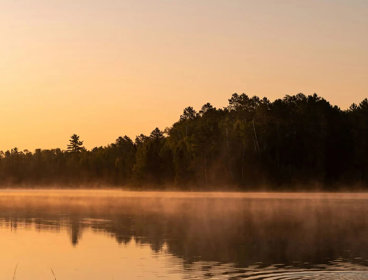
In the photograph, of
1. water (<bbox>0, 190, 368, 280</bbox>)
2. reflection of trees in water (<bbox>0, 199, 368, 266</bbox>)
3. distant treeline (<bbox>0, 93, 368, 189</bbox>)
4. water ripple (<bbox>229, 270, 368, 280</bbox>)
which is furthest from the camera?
distant treeline (<bbox>0, 93, 368, 189</bbox>)

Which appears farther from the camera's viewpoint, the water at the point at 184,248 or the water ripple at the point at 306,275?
the water at the point at 184,248

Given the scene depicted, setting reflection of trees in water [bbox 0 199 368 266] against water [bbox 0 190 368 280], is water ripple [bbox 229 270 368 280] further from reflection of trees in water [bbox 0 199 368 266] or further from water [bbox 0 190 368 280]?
reflection of trees in water [bbox 0 199 368 266]

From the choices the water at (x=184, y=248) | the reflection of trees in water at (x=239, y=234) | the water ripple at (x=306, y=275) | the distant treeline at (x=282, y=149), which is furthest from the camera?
the distant treeline at (x=282, y=149)

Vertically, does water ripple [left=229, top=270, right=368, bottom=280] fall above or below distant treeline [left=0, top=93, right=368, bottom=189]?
below

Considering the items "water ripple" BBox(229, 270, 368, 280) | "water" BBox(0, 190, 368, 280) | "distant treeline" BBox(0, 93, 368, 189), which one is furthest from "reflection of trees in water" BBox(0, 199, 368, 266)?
"distant treeline" BBox(0, 93, 368, 189)

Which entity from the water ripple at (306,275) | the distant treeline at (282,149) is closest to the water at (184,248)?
the water ripple at (306,275)

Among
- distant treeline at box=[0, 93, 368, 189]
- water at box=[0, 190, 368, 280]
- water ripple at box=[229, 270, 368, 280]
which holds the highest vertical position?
distant treeline at box=[0, 93, 368, 189]

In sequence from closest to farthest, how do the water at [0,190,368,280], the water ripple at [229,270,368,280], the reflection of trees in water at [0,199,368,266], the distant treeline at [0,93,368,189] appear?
the water ripple at [229,270,368,280] < the water at [0,190,368,280] < the reflection of trees in water at [0,199,368,266] < the distant treeline at [0,93,368,189]

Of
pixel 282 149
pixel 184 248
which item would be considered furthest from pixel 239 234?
pixel 282 149

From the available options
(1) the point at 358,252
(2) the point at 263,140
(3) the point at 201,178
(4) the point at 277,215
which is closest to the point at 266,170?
(2) the point at 263,140

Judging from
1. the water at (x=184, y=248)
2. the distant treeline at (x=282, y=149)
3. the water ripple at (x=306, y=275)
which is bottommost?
the water ripple at (x=306, y=275)

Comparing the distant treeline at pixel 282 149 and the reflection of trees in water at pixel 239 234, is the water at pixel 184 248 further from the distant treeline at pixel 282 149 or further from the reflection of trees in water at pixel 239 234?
the distant treeline at pixel 282 149

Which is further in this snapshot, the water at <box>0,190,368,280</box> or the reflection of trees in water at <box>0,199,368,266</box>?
the reflection of trees in water at <box>0,199,368,266</box>

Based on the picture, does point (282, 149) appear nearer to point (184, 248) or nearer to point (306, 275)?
point (184, 248)
